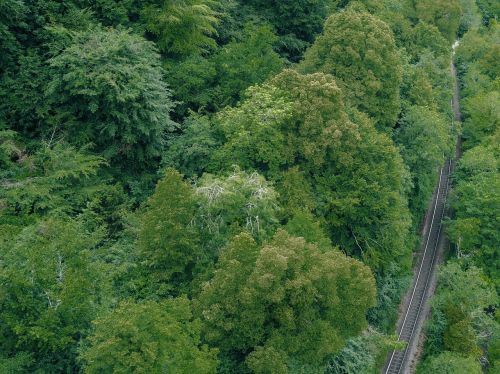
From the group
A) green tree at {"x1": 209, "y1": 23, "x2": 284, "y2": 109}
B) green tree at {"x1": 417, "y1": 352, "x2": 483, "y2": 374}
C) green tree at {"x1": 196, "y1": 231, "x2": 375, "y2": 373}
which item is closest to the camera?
green tree at {"x1": 196, "y1": 231, "x2": 375, "y2": 373}

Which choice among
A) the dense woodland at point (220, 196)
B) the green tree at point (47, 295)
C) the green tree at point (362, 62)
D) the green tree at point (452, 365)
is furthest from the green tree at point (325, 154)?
the green tree at point (47, 295)

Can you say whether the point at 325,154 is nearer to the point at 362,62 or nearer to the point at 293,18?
the point at 362,62

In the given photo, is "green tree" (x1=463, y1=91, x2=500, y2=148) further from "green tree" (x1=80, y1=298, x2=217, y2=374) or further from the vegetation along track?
"green tree" (x1=80, y1=298, x2=217, y2=374)

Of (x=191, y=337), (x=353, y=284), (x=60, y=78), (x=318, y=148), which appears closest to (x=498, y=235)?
(x=318, y=148)

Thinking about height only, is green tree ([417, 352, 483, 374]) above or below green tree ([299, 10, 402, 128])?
below

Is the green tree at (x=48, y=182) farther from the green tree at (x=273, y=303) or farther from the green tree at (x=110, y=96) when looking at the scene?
the green tree at (x=273, y=303)

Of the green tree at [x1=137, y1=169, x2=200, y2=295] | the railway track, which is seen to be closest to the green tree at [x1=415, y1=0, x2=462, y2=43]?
the railway track
